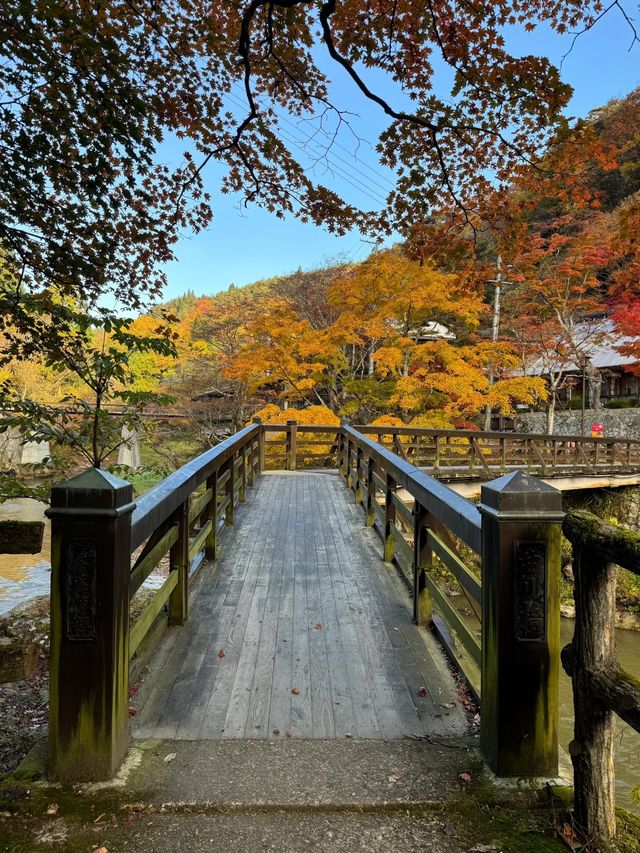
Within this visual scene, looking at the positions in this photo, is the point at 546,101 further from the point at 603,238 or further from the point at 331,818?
the point at 603,238

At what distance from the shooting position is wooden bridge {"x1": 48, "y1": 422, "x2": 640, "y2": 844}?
A: 178 cm

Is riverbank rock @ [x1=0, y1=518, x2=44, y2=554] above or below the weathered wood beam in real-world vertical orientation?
below

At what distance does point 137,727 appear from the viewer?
2.14 meters

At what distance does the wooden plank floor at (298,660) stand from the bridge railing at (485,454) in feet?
17.5

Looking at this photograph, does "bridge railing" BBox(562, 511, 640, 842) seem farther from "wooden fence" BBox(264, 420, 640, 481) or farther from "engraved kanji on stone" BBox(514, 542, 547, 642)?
"wooden fence" BBox(264, 420, 640, 481)

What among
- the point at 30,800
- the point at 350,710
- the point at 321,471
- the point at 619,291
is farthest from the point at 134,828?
the point at 619,291

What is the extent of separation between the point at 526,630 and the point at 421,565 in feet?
4.82

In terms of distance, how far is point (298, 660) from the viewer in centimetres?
283

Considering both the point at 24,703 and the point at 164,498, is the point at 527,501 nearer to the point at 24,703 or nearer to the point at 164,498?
the point at 164,498

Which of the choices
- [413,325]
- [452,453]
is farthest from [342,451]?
[413,325]

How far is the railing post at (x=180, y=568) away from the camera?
3.18 metres

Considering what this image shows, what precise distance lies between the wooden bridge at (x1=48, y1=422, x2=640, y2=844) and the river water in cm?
229

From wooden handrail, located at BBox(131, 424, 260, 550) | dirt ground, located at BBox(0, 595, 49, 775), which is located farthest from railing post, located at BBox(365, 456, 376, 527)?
dirt ground, located at BBox(0, 595, 49, 775)

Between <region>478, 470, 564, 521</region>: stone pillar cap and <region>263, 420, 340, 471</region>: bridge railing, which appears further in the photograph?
<region>263, 420, 340, 471</region>: bridge railing
